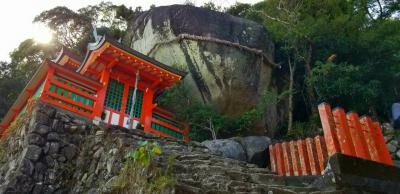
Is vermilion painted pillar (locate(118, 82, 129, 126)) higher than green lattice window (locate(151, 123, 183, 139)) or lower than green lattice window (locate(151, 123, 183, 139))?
higher

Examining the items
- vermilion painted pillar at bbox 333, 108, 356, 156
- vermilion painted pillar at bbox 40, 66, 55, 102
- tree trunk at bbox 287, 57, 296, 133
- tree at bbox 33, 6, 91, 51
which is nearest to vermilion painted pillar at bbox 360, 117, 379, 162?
vermilion painted pillar at bbox 333, 108, 356, 156

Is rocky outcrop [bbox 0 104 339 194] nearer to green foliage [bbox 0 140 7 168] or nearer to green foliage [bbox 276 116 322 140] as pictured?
green foliage [bbox 0 140 7 168]

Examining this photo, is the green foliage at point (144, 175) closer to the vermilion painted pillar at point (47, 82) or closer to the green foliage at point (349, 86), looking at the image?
the vermilion painted pillar at point (47, 82)

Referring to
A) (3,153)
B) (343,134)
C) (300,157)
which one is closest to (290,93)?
(300,157)

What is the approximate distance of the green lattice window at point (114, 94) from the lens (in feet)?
39.9

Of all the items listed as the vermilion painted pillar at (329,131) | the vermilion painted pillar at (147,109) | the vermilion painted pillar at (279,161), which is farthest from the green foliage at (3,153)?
the vermilion painted pillar at (329,131)

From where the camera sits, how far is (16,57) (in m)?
22.1

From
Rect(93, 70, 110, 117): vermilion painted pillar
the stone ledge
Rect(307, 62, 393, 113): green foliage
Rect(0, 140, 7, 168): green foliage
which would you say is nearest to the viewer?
the stone ledge

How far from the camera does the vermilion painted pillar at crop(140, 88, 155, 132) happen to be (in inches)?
487

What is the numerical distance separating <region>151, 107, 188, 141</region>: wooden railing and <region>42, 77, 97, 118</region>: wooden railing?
96.6 inches

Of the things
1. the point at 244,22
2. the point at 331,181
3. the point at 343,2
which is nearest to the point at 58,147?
the point at 331,181

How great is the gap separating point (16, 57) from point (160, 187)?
21.0 meters

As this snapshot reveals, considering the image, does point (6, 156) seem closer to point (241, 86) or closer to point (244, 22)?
point (241, 86)

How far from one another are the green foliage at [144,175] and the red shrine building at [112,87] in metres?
5.17
